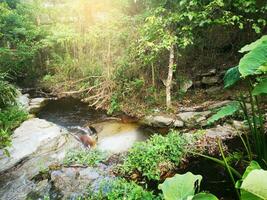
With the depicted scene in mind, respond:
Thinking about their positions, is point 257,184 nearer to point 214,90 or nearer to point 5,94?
point 5,94

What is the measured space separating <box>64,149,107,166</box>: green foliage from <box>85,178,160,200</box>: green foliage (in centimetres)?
91

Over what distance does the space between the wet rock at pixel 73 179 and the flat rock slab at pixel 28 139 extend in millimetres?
1400

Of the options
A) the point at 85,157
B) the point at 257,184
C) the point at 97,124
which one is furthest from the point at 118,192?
the point at 97,124

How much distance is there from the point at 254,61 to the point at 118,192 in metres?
2.87

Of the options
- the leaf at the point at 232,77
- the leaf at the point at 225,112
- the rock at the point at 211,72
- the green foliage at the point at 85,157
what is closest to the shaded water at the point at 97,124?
the green foliage at the point at 85,157

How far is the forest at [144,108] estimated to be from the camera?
13.8 feet

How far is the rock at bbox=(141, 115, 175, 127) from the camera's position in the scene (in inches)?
304

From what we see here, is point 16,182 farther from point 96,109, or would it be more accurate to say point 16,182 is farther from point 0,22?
point 0,22

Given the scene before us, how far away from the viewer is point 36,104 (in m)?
11.3

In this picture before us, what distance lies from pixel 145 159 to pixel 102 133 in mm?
2791

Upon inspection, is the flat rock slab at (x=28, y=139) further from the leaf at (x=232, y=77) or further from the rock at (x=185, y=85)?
the leaf at (x=232, y=77)

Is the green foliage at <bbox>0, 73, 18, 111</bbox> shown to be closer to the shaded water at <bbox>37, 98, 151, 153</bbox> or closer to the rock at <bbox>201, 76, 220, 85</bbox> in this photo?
the shaded water at <bbox>37, 98, 151, 153</bbox>

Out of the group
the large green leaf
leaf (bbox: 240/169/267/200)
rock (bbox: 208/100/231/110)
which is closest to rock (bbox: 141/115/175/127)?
rock (bbox: 208/100/231/110)

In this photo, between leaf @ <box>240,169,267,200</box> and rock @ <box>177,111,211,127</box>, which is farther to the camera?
rock @ <box>177,111,211,127</box>
